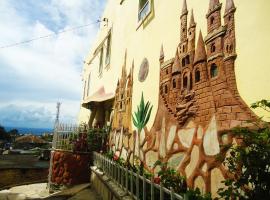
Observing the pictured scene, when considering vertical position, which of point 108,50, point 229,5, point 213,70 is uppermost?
point 108,50

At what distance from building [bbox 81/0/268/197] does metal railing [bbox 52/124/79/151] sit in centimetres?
226

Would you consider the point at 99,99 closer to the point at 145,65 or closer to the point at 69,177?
the point at 69,177

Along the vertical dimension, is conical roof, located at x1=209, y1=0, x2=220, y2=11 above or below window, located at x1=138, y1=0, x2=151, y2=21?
below

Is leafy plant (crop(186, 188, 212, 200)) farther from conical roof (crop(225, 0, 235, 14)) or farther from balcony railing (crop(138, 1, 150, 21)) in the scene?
balcony railing (crop(138, 1, 150, 21))

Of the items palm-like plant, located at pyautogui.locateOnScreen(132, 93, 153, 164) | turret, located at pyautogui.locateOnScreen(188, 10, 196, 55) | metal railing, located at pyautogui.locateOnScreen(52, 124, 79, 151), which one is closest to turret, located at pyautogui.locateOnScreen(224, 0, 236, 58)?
turret, located at pyautogui.locateOnScreen(188, 10, 196, 55)

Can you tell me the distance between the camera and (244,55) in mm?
3645

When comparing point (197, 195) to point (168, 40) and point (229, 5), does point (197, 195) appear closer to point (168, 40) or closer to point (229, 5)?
point (229, 5)

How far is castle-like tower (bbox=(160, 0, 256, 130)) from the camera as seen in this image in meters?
3.82

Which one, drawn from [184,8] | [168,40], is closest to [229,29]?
[184,8]

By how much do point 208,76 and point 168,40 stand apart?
2004mm

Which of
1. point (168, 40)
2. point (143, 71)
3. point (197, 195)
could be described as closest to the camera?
point (197, 195)

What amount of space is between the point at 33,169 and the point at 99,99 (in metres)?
9.43

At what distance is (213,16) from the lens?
14.3ft

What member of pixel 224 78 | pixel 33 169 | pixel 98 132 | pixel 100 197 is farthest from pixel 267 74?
pixel 33 169
